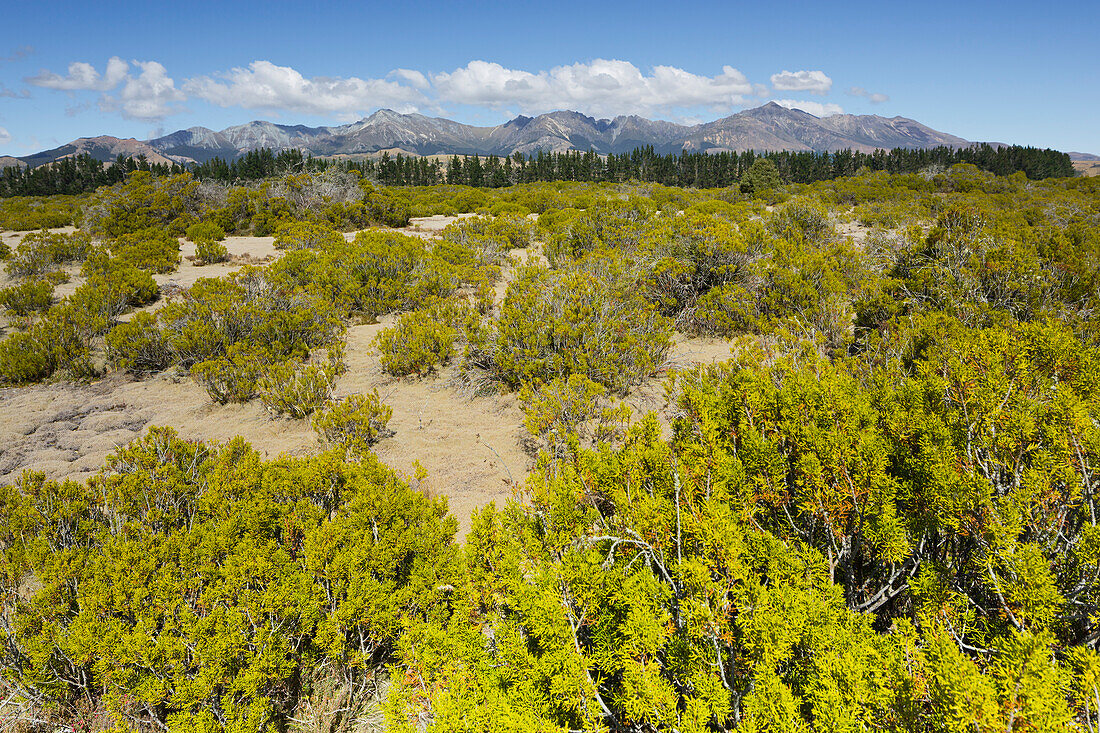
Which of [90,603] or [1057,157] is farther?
[1057,157]

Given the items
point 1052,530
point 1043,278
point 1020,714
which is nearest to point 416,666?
point 1020,714

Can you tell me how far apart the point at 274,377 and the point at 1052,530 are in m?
7.31

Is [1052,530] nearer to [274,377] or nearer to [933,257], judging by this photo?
[274,377]

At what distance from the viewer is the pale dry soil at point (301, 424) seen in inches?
199

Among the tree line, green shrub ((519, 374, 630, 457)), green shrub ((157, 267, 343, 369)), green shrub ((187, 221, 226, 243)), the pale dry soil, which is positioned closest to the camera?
the pale dry soil

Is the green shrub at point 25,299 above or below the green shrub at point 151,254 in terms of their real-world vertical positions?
below

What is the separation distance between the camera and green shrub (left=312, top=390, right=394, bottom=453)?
17.9 ft

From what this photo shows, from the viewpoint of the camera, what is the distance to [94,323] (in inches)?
321

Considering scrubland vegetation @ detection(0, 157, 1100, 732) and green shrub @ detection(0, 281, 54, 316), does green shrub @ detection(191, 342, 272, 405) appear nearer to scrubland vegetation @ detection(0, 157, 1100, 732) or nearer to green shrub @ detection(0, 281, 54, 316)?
scrubland vegetation @ detection(0, 157, 1100, 732)

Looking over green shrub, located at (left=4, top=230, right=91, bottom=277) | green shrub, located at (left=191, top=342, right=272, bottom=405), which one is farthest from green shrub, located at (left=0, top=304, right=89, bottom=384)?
green shrub, located at (left=4, top=230, right=91, bottom=277)

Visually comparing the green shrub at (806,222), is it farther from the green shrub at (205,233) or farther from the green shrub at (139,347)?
the green shrub at (205,233)

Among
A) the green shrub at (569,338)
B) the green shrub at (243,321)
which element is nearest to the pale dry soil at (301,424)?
the green shrub at (569,338)

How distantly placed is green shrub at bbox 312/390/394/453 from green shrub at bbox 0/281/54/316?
857cm

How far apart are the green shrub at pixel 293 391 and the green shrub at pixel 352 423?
521 mm
